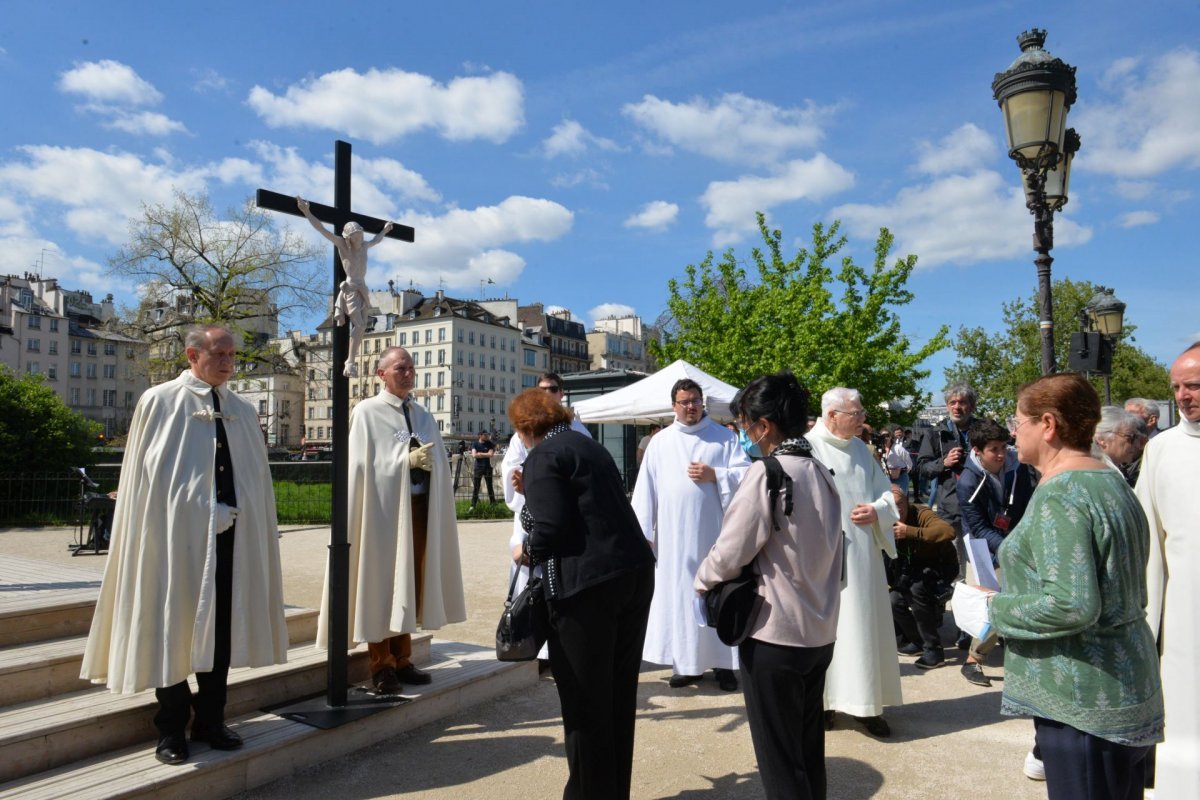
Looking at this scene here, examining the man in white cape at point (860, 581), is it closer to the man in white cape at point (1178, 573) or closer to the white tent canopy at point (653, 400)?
the man in white cape at point (1178, 573)

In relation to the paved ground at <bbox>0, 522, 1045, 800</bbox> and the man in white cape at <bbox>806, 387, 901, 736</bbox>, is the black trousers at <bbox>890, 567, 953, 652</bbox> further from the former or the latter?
the man in white cape at <bbox>806, 387, 901, 736</bbox>

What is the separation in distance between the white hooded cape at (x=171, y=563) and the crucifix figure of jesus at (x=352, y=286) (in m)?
0.89

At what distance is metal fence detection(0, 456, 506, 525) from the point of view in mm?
16875

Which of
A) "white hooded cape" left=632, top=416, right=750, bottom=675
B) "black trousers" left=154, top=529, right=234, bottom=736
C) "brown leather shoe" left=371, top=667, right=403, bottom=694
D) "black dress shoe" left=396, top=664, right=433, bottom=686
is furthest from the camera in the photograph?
"white hooded cape" left=632, top=416, right=750, bottom=675

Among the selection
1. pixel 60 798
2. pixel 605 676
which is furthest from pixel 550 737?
pixel 60 798

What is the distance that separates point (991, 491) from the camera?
644 centimetres

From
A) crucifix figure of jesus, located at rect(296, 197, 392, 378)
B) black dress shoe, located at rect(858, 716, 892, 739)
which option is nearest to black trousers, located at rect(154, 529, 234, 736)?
crucifix figure of jesus, located at rect(296, 197, 392, 378)

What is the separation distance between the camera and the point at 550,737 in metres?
5.05

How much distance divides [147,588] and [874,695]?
423 cm

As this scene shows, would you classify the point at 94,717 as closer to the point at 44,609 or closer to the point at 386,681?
the point at 44,609

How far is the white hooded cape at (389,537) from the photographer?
17.1 feet

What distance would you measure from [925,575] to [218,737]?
5580mm

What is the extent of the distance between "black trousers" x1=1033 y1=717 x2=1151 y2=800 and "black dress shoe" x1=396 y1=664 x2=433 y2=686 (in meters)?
4.08

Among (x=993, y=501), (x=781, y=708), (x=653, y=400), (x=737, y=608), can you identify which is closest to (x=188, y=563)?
(x=737, y=608)
